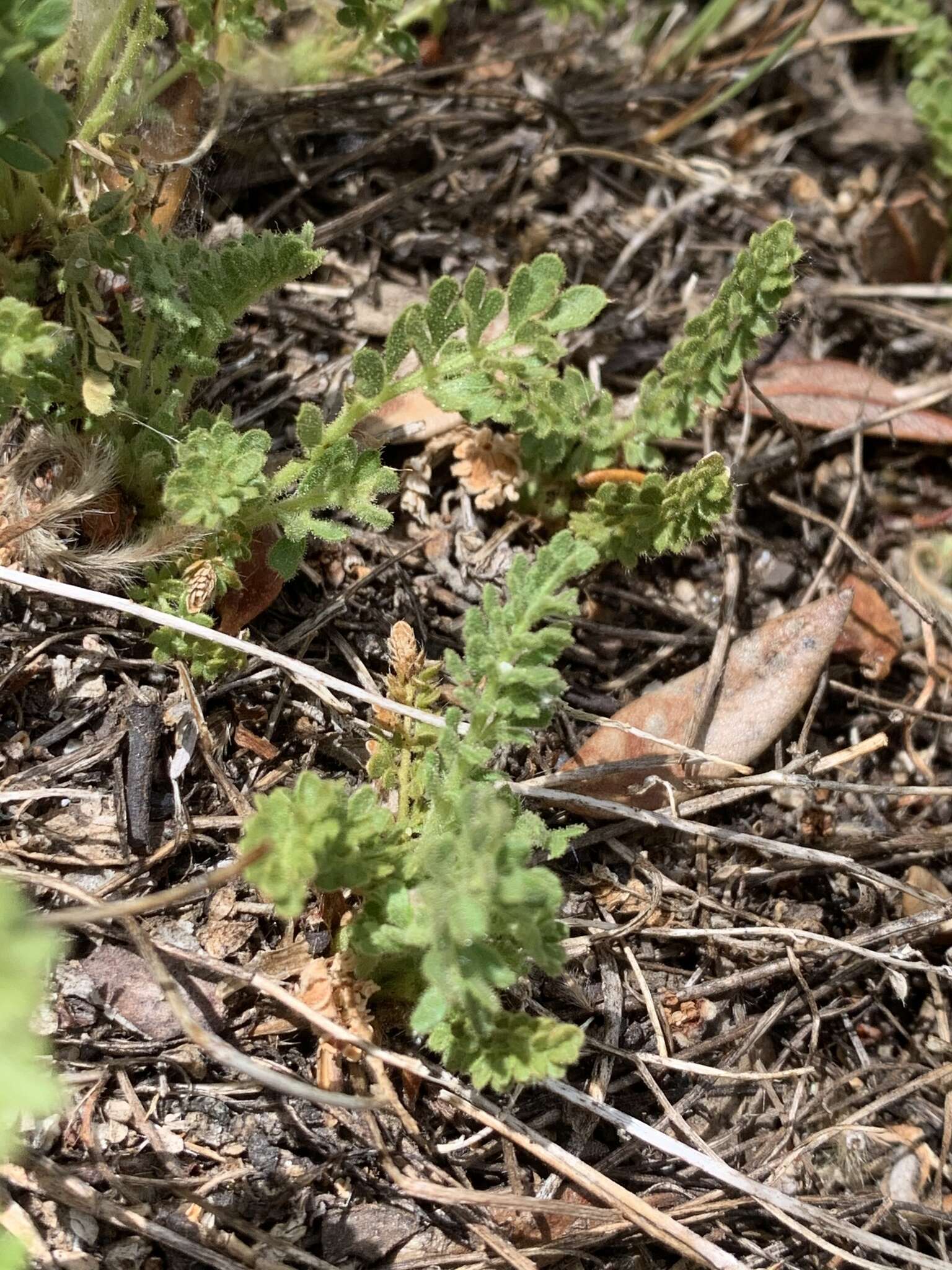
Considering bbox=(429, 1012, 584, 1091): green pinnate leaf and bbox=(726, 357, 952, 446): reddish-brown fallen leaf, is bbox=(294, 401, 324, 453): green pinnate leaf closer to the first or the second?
bbox=(429, 1012, 584, 1091): green pinnate leaf

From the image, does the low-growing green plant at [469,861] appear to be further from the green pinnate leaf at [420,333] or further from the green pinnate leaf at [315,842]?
the green pinnate leaf at [420,333]

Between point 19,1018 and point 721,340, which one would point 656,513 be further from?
point 19,1018

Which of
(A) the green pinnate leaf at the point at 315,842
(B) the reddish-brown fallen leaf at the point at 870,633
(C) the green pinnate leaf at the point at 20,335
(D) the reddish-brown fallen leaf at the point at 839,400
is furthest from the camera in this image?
(D) the reddish-brown fallen leaf at the point at 839,400

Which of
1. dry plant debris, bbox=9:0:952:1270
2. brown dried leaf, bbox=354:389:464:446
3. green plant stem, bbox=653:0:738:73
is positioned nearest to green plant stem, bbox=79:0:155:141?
dry plant debris, bbox=9:0:952:1270

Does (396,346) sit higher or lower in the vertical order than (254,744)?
higher

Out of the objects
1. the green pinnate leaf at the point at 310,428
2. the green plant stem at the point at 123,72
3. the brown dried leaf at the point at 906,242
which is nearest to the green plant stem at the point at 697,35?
the brown dried leaf at the point at 906,242

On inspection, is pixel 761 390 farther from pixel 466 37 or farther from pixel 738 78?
pixel 466 37

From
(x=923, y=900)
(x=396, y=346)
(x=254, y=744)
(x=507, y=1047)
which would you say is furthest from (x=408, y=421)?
(x=923, y=900)
